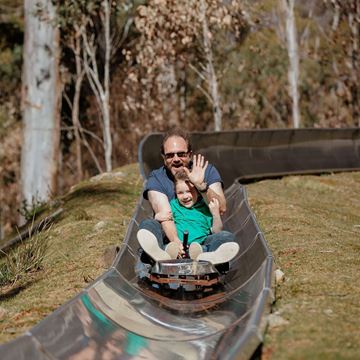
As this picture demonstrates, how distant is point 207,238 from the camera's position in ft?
23.2

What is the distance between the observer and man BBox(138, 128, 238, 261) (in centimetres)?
710

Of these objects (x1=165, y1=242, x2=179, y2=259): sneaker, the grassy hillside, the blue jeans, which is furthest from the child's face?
the grassy hillside

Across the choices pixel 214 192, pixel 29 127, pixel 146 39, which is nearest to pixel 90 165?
pixel 146 39

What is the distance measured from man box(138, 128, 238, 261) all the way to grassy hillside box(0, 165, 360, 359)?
2.58 ft

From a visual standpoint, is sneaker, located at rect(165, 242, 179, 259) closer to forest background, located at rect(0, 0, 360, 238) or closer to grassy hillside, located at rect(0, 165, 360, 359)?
grassy hillside, located at rect(0, 165, 360, 359)

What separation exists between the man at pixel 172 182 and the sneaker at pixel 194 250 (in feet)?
0.88

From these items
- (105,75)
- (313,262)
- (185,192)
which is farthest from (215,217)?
(105,75)

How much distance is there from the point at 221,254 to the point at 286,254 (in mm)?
1467

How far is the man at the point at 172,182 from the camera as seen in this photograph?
7.10 meters

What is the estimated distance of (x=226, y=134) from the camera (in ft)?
47.3

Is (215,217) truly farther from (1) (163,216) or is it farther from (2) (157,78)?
(2) (157,78)

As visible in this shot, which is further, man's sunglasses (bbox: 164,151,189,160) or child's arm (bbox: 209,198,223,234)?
man's sunglasses (bbox: 164,151,189,160)

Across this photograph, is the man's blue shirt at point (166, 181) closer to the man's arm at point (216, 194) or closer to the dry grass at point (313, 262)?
the man's arm at point (216, 194)

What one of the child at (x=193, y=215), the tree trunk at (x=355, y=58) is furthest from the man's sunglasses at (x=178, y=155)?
the tree trunk at (x=355, y=58)
